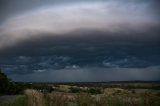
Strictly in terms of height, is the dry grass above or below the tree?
below

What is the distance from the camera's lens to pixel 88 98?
22.1 metres

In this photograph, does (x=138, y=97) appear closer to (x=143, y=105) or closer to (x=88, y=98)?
(x=143, y=105)

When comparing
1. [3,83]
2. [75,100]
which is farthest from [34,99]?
[3,83]

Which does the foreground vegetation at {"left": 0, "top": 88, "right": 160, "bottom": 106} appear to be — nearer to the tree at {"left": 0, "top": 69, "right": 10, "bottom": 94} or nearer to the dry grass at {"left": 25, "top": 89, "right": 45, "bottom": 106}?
the dry grass at {"left": 25, "top": 89, "right": 45, "bottom": 106}

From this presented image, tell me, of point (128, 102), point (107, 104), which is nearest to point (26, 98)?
point (107, 104)

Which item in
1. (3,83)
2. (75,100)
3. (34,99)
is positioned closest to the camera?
(34,99)

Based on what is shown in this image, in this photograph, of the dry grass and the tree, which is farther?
the tree

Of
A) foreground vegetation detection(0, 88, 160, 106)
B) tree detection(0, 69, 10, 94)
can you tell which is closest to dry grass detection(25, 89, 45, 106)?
foreground vegetation detection(0, 88, 160, 106)

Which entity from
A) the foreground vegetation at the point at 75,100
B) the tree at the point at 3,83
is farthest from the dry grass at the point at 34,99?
the tree at the point at 3,83

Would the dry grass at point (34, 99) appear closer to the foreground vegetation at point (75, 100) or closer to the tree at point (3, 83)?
the foreground vegetation at point (75, 100)

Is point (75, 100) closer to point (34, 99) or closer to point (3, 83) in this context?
point (34, 99)

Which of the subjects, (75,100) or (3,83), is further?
(3,83)

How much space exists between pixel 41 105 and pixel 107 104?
4.17 meters

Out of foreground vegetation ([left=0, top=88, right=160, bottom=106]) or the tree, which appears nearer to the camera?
foreground vegetation ([left=0, top=88, right=160, bottom=106])
